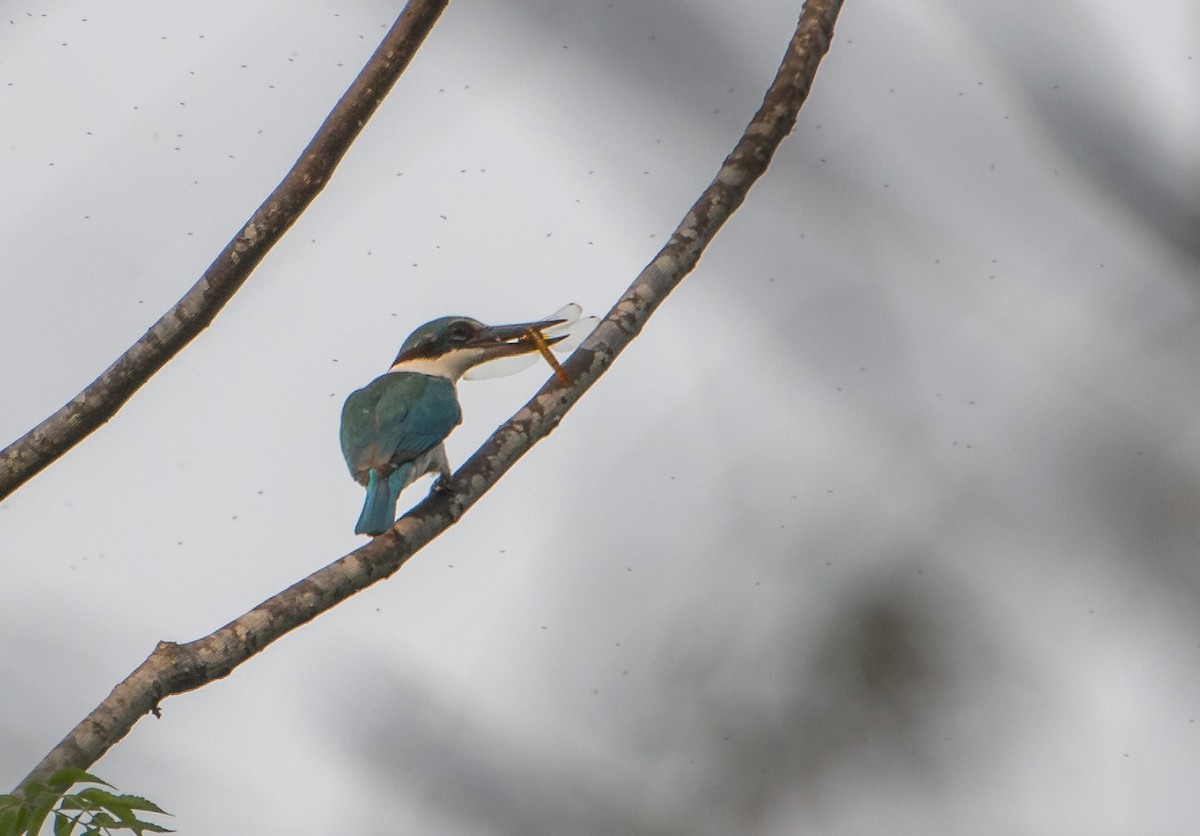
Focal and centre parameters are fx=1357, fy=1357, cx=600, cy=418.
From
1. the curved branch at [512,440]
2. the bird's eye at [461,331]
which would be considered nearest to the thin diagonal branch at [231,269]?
the curved branch at [512,440]

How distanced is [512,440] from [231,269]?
0.88 meters

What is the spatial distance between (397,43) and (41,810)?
237cm

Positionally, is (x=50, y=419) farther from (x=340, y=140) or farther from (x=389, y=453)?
(x=389, y=453)

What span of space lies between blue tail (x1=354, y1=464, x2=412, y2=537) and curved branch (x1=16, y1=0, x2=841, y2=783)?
0.17 metres

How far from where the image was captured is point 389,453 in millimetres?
4910

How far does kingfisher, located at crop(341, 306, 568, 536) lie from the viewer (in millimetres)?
4824

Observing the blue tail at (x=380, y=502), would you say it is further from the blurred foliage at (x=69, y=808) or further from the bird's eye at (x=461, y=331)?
the blurred foliage at (x=69, y=808)

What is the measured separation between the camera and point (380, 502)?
454cm

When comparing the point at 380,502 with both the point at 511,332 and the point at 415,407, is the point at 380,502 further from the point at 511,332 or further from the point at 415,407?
the point at 511,332

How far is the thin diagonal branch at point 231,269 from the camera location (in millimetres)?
3479

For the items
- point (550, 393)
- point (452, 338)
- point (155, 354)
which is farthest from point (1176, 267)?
point (452, 338)

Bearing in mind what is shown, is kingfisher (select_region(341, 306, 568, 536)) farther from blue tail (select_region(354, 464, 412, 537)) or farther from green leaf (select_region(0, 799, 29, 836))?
green leaf (select_region(0, 799, 29, 836))

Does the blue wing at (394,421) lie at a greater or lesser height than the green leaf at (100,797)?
greater

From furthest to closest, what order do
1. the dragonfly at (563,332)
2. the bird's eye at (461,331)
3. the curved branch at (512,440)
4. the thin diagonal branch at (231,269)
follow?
the bird's eye at (461,331) → the dragonfly at (563,332) → the thin diagonal branch at (231,269) → the curved branch at (512,440)
